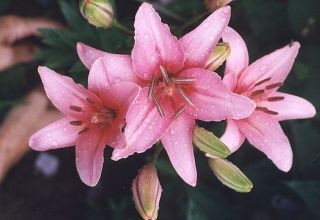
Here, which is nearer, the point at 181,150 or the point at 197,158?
the point at 181,150

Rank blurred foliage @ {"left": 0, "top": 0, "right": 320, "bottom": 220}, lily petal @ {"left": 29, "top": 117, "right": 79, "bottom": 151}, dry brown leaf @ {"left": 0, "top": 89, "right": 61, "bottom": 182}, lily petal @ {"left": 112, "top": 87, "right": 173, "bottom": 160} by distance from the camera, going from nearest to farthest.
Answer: lily petal @ {"left": 112, "top": 87, "right": 173, "bottom": 160}, lily petal @ {"left": 29, "top": 117, "right": 79, "bottom": 151}, blurred foliage @ {"left": 0, "top": 0, "right": 320, "bottom": 220}, dry brown leaf @ {"left": 0, "top": 89, "right": 61, "bottom": 182}

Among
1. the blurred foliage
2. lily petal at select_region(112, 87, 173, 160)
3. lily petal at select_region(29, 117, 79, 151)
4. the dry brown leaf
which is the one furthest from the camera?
the dry brown leaf

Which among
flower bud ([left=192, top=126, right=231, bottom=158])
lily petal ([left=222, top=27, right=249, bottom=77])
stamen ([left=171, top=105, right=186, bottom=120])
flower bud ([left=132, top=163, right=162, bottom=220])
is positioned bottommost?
flower bud ([left=132, top=163, right=162, bottom=220])

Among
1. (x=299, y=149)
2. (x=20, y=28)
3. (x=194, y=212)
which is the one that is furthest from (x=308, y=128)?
(x=20, y=28)

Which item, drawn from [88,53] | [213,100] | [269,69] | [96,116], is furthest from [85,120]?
[269,69]

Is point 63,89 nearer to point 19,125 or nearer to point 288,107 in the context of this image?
point 288,107

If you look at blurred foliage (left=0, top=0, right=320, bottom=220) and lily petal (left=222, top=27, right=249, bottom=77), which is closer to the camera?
lily petal (left=222, top=27, right=249, bottom=77)

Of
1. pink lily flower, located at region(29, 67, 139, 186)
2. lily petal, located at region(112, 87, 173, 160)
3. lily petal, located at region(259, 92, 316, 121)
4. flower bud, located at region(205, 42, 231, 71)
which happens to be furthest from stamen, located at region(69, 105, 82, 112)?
lily petal, located at region(259, 92, 316, 121)

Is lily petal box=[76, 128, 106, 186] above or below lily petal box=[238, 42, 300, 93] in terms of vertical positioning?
below

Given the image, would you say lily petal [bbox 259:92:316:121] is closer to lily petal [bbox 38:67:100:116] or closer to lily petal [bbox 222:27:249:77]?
lily petal [bbox 222:27:249:77]
